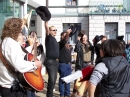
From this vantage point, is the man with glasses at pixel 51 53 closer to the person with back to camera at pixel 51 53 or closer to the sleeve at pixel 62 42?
the person with back to camera at pixel 51 53

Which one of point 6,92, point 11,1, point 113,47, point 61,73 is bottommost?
point 61,73

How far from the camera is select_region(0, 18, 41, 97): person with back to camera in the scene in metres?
3.79

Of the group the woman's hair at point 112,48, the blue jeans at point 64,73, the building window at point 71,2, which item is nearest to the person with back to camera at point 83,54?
the blue jeans at point 64,73

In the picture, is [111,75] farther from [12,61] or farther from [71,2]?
[71,2]

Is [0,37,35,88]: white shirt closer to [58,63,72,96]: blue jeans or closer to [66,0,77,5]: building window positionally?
[58,63,72,96]: blue jeans

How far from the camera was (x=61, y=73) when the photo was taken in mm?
8172

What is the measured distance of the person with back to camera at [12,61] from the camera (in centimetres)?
379

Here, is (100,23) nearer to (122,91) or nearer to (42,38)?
(42,38)

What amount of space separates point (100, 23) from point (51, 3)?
15.4 feet

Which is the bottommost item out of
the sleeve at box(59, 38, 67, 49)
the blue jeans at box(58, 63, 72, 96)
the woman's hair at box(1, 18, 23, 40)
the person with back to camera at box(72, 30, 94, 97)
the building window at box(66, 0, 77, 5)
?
the blue jeans at box(58, 63, 72, 96)

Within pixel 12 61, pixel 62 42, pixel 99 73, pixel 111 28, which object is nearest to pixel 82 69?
pixel 99 73

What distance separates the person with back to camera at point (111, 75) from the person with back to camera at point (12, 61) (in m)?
0.79

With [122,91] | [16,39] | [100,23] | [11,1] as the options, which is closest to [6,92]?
[16,39]

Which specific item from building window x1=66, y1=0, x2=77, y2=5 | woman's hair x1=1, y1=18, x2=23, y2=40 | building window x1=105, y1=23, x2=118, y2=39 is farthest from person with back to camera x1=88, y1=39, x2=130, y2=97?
building window x1=66, y1=0, x2=77, y2=5
